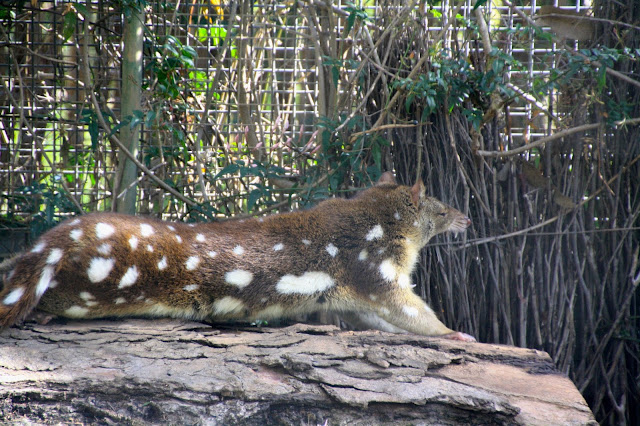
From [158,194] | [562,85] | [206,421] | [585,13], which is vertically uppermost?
[585,13]

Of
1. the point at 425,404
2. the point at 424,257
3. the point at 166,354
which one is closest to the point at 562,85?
the point at 424,257

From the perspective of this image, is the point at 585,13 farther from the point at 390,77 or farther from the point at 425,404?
the point at 425,404

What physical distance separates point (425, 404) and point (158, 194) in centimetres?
386

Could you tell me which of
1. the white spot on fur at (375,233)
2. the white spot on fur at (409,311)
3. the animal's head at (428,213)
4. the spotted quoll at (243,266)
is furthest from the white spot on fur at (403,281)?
the animal's head at (428,213)

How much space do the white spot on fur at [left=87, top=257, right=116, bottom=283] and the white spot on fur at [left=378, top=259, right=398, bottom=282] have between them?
184 centimetres

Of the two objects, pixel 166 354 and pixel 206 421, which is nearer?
pixel 206 421

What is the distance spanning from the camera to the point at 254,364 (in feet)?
10.8

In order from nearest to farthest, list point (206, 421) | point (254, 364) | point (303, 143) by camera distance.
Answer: point (206, 421), point (254, 364), point (303, 143)

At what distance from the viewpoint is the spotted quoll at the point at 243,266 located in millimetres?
3646

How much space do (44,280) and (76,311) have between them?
302 mm

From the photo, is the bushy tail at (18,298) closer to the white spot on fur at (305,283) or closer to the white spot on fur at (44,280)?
the white spot on fur at (44,280)

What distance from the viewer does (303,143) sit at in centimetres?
580

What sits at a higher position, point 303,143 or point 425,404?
point 303,143

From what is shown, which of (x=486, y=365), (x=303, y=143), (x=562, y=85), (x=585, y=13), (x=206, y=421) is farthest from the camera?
(x=303, y=143)
